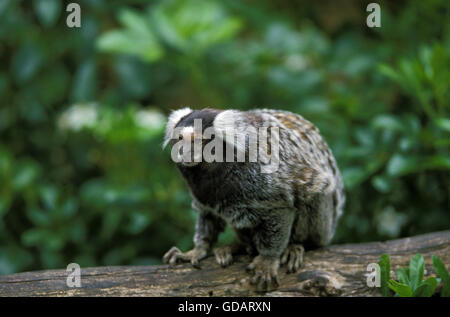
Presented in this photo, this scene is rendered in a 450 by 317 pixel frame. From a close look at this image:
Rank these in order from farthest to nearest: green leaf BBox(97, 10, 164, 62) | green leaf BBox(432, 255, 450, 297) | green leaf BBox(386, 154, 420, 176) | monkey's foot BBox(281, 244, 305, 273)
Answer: green leaf BBox(97, 10, 164, 62) < green leaf BBox(386, 154, 420, 176) < monkey's foot BBox(281, 244, 305, 273) < green leaf BBox(432, 255, 450, 297)

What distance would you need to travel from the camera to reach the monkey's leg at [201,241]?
2873 mm

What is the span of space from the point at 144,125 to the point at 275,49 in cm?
151

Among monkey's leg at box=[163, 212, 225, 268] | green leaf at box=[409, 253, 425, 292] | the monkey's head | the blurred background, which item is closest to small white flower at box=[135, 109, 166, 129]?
the blurred background

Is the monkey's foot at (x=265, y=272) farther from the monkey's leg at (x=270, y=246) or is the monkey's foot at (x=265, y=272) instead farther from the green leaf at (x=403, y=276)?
the green leaf at (x=403, y=276)

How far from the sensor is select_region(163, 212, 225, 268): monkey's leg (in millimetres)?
2873

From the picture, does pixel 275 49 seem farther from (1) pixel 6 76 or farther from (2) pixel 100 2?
(1) pixel 6 76

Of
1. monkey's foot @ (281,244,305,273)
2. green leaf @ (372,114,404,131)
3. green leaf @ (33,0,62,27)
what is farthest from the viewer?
green leaf @ (33,0,62,27)

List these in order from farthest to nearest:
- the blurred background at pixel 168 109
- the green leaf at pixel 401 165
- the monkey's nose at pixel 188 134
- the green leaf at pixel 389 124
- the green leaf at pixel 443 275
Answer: the blurred background at pixel 168 109 → the green leaf at pixel 389 124 → the green leaf at pixel 401 165 → the green leaf at pixel 443 275 → the monkey's nose at pixel 188 134

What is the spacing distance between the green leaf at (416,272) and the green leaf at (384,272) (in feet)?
0.37

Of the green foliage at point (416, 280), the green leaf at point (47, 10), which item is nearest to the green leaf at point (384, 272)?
the green foliage at point (416, 280)

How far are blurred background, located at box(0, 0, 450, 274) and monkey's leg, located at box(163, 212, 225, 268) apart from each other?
0.64 meters

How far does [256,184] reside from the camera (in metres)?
2.62

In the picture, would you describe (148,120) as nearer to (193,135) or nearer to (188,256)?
(188,256)

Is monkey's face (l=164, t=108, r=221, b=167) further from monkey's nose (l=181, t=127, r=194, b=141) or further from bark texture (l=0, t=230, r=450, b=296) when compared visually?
bark texture (l=0, t=230, r=450, b=296)
